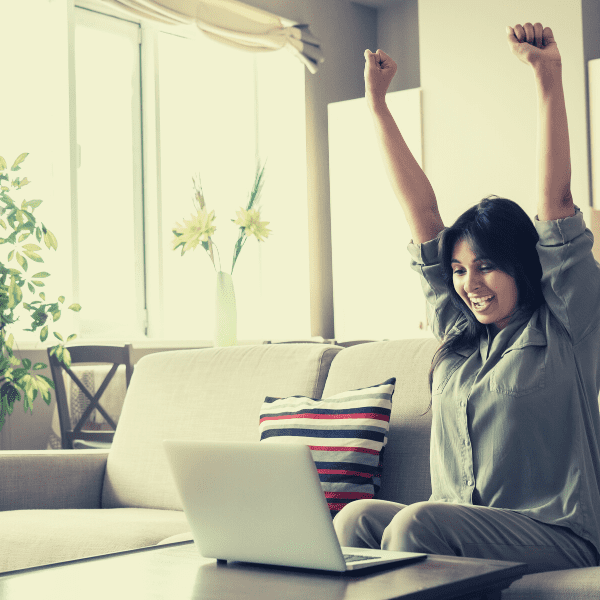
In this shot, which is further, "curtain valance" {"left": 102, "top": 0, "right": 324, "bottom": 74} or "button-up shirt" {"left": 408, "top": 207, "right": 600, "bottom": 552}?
"curtain valance" {"left": 102, "top": 0, "right": 324, "bottom": 74}

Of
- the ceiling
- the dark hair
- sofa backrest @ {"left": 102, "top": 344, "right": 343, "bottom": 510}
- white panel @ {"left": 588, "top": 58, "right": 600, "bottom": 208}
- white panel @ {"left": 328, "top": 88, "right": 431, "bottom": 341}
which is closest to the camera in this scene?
the dark hair

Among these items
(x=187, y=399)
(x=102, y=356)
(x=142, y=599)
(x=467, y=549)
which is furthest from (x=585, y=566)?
(x=102, y=356)

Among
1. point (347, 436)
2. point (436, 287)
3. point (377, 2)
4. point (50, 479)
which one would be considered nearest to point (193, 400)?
point (50, 479)

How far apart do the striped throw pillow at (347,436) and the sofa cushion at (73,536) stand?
370 millimetres

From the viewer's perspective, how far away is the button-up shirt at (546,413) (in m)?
1.44

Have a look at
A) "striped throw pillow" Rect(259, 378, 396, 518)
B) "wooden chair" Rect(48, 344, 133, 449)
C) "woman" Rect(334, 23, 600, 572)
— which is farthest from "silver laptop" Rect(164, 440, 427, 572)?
"wooden chair" Rect(48, 344, 133, 449)

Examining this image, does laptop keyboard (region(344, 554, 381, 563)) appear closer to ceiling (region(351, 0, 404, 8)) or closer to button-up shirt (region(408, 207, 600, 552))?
button-up shirt (region(408, 207, 600, 552))

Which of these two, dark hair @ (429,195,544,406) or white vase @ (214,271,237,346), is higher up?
dark hair @ (429,195,544,406)

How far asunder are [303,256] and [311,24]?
1.62 metres

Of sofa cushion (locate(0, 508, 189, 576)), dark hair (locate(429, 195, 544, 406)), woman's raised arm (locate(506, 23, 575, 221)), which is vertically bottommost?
sofa cushion (locate(0, 508, 189, 576))

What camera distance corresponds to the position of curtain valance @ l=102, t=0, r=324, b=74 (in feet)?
16.2

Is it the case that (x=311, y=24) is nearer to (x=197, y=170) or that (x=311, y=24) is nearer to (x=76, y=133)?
(x=197, y=170)

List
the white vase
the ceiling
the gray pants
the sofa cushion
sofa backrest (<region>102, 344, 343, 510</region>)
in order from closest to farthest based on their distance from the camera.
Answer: the gray pants → the sofa cushion → sofa backrest (<region>102, 344, 343, 510</region>) → the white vase → the ceiling

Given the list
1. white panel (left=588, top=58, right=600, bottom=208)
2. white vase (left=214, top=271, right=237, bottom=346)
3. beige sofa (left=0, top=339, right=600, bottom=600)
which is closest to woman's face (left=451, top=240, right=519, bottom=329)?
beige sofa (left=0, top=339, right=600, bottom=600)
